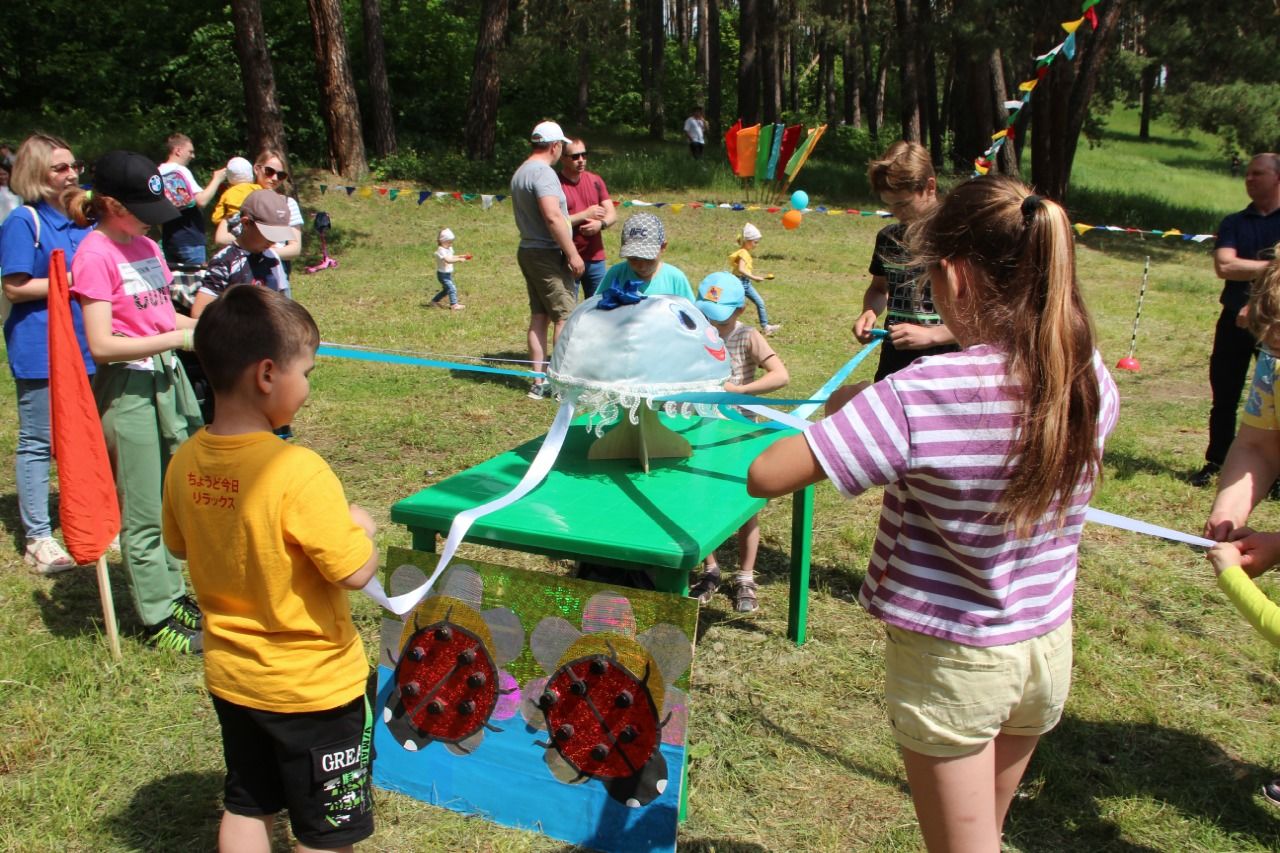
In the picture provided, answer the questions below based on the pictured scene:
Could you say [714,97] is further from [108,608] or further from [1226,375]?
[108,608]

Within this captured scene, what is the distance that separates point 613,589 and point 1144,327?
9.91 metres

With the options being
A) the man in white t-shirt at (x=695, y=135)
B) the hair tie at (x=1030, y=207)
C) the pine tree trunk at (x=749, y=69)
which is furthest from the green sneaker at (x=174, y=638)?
the man in white t-shirt at (x=695, y=135)

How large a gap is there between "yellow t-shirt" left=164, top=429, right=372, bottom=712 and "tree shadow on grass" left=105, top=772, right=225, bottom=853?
0.92 meters

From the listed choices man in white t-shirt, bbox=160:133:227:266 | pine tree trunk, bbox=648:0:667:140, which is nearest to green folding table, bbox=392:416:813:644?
man in white t-shirt, bbox=160:133:227:266

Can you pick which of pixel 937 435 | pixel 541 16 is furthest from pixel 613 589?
pixel 541 16

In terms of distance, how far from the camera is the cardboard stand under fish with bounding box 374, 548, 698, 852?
104 inches

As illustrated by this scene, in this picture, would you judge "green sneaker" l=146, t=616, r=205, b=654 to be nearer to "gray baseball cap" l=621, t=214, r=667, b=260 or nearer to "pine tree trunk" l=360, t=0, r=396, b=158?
"gray baseball cap" l=621, t=214, r=667, b=260

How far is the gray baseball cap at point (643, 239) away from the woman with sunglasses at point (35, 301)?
219 centimetres

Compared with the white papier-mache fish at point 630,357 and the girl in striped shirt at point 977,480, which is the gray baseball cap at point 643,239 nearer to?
the white papier-mache fish at point 630,357

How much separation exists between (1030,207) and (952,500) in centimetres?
51

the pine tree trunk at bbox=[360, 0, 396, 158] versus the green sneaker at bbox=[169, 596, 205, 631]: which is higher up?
the pine tree trunk at bbox=[360, 0, 396, 158]

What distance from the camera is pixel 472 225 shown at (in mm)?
15312

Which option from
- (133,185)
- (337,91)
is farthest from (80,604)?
(337,91)

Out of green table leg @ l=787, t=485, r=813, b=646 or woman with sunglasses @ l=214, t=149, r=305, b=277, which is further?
woman with sunglasses @ l=214, t=149, r=305, b=277
